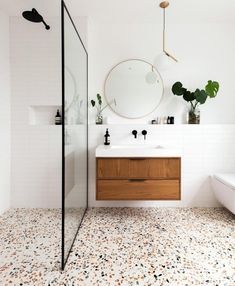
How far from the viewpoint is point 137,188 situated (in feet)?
7.98

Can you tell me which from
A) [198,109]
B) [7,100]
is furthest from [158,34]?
[7,100]

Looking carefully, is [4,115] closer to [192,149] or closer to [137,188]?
[137,188]

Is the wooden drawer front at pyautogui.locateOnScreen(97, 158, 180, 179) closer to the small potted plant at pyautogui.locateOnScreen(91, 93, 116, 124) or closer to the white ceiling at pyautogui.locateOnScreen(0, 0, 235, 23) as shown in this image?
the small potted plant at pyautogui.locateOnScreen(91, 93, 116, 124)

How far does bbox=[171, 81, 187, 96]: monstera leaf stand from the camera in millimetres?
2943

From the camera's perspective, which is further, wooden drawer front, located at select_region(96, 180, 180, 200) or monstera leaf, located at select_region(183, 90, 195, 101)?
monstera leaf, located at select_region(183, 90, 195, 101)

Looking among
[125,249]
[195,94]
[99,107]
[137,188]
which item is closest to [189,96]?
[195,94]

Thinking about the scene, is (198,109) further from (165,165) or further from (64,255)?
(64,255)

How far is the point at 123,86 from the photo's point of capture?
307 centimetres

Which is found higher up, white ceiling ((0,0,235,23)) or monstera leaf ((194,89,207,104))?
white ceiling ((0,0,235,23))

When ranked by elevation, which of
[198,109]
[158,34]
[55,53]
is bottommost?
[198,109]

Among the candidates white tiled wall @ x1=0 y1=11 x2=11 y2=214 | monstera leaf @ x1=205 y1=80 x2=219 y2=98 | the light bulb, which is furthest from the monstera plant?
white tiled wall @ x1=0 y1=11 x2=11 y2=214

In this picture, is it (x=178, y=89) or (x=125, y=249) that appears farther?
(x=178, y=89)

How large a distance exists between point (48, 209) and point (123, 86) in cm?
197

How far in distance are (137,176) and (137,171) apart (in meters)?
0.05
